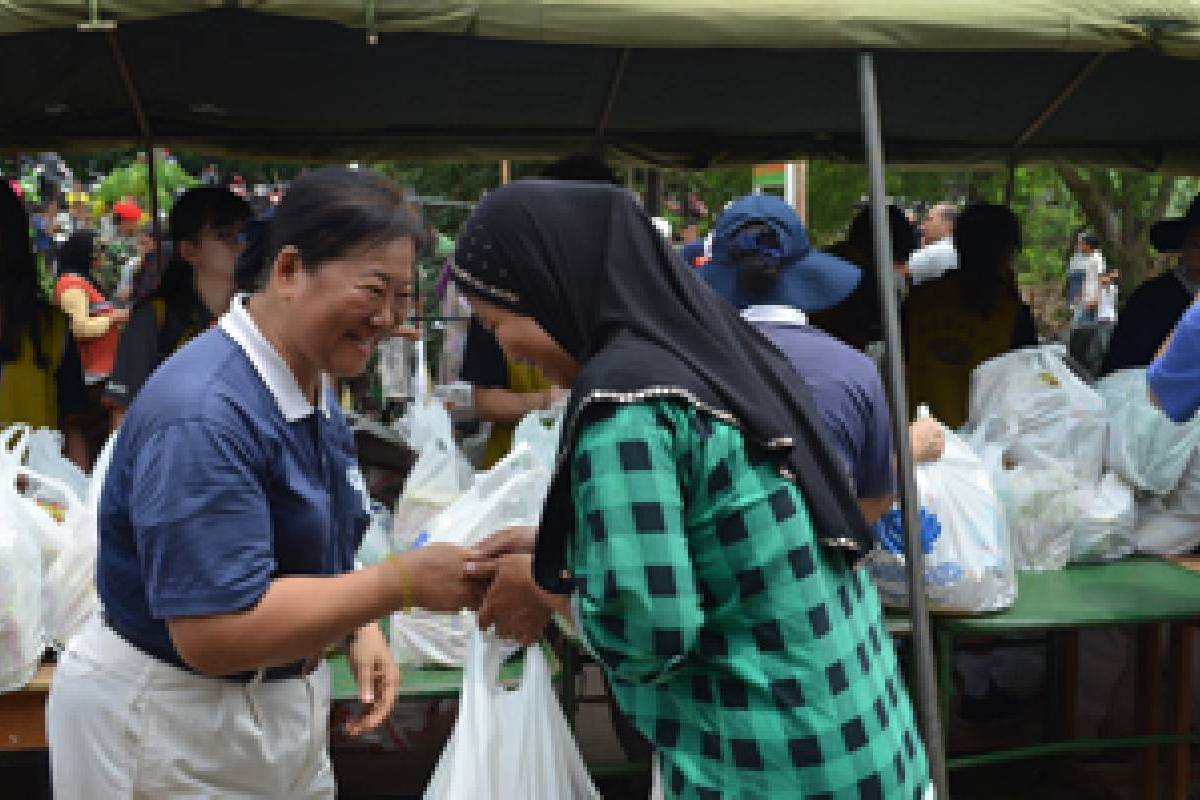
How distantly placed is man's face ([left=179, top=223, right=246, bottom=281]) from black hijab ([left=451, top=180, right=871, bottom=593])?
8.38 feet

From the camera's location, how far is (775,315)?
2699mm

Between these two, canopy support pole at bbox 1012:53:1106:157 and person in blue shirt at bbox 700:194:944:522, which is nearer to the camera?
person in blue shirt at bbox 700:194:944:522

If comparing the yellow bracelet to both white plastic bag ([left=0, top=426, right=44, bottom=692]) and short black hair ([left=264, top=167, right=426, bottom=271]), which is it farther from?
white plastic bag ([left=0, top=426, right=44, bottom=692])

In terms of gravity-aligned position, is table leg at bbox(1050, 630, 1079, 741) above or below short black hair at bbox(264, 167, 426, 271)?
below

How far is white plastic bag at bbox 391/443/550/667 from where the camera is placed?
10.1ft

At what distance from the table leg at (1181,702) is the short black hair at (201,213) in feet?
10.9

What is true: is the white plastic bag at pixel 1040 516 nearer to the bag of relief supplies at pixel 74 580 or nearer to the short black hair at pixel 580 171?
the short black hair at pixel 580 171

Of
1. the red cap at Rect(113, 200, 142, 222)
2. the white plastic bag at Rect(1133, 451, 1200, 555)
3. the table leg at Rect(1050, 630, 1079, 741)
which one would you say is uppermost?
the red cap at Rect(113, 200, 142, 222)

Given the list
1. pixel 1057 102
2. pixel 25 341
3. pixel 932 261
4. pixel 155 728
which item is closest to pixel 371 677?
pixel 155 728

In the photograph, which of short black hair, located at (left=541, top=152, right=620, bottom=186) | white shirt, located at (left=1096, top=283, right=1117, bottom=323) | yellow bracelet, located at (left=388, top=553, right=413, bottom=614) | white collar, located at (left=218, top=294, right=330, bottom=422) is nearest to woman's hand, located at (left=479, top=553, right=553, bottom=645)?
yellow bracelet, located at (left=388, top=553, right=413, bottom=614)

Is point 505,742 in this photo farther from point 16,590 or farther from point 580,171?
point 580,171

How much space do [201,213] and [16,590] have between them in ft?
4.87

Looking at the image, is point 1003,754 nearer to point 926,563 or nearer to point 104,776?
point 926,563

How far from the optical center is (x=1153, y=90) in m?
5.39
